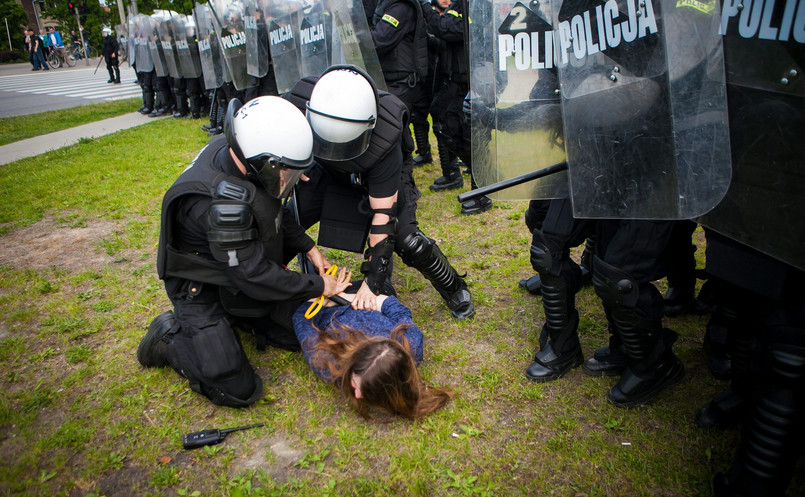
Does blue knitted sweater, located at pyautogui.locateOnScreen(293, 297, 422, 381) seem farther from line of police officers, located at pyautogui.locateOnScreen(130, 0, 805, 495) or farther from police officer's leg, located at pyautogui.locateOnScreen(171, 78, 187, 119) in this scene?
police officer's leg, located at pyautogui.locateOnScreen(171, 78, 187, 119)

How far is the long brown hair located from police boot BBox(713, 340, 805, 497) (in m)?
1.30

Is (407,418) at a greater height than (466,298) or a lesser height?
lesser

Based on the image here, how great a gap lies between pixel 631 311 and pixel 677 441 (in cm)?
64

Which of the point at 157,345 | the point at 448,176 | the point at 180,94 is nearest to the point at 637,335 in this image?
the point at 157,345

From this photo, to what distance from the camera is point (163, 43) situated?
10516 millimetres

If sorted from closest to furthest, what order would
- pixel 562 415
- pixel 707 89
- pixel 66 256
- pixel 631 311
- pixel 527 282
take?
1. pixel 707 89
2. pixel 631 311
3. pixel 562 415
4. pixel 527 282
5. pixel 66 256

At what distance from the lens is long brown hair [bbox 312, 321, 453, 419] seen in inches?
97.3

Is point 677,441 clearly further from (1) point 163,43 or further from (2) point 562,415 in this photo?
(1) point 163,43

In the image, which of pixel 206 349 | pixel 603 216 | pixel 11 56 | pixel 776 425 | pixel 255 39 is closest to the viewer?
pixel 776 425

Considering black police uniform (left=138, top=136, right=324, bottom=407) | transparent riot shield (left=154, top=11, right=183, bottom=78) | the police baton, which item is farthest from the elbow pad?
transparent riot shield (left=154, top=11, right=183, bottom=78)

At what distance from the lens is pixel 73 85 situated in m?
18.6

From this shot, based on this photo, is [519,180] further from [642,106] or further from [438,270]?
[438,270]

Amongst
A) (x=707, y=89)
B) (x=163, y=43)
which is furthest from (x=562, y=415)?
(x=163, y=43)

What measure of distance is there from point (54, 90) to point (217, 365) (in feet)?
62.5
